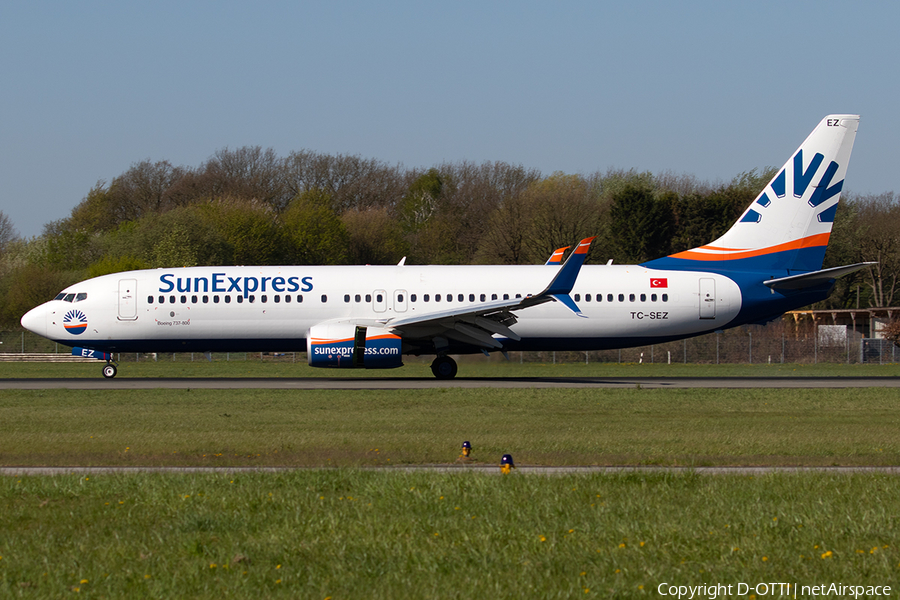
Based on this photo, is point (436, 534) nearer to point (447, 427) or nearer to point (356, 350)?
point (447, 427)

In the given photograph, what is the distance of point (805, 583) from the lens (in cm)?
696

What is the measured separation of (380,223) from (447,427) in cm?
6934

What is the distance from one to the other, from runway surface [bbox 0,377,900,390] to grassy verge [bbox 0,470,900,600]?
17.2 metres

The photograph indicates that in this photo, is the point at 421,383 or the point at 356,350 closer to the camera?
the point at 356,350

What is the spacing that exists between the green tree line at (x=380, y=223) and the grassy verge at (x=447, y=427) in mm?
42047

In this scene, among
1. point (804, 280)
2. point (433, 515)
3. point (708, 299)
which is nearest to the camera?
point (433, 515)

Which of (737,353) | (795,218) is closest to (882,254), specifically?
(737,353)

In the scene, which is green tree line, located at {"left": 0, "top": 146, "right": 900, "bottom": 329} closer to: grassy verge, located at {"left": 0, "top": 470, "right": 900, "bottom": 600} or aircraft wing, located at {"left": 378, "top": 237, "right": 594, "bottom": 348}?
aircraft wing, located at {"left": 378, "top": 237, "right": 594, "bottom": 348}

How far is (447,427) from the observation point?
17891mm

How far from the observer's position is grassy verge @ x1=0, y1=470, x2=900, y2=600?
275 inches

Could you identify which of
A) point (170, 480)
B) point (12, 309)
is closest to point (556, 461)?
point (170, 480)

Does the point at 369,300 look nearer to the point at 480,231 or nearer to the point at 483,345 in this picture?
the point at 483,345

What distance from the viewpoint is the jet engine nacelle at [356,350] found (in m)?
29.6

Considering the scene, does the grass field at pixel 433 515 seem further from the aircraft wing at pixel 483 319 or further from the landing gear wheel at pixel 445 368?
the landing gear wheel at pixel 445 368
